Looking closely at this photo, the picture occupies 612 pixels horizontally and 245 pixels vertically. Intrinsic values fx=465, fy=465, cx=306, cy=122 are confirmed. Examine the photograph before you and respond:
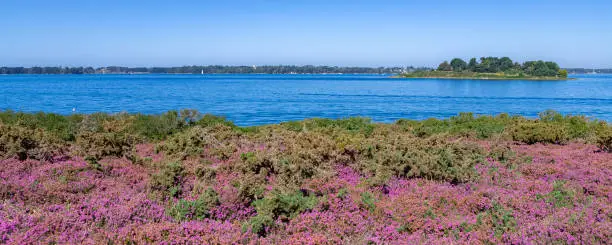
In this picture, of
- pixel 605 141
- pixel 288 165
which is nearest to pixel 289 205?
pixel 288 165

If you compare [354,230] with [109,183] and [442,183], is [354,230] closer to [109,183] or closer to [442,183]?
[442,183]

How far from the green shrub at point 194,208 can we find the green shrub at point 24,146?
520cm

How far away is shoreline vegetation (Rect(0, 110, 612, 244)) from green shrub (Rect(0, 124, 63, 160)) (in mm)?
29

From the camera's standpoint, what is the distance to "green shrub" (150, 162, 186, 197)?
7.60 m

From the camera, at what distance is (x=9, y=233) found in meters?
5.39

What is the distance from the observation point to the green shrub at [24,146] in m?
10.0

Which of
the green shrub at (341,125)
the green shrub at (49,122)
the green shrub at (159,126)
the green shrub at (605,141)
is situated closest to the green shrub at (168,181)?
the green shrub at (159,126)

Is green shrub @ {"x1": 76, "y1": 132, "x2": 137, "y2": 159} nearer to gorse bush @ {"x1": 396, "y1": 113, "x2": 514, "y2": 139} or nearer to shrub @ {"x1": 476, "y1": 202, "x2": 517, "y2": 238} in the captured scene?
shrub @ {"x1": 476, "y1": 202, "x2": 517, "y2": 238}

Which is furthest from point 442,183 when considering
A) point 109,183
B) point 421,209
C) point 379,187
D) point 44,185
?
point 44,185

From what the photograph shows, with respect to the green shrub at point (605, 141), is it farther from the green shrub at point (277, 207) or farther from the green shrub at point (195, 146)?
the green shrub at point (195, 146)

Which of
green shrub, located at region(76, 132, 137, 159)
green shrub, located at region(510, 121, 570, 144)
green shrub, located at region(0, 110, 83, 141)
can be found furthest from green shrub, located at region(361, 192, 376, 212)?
green shrub, located at region(0, 110, 83, 141)

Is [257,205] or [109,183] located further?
[109,183]

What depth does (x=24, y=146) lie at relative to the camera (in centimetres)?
1038

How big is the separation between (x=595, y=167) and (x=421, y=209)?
5588 mm
